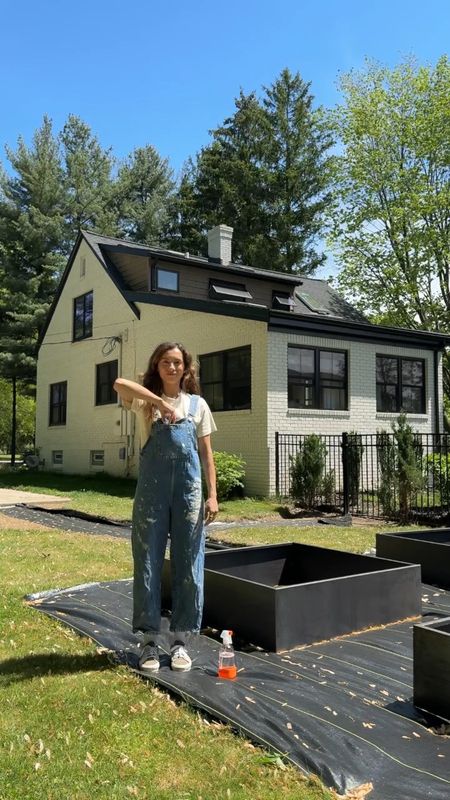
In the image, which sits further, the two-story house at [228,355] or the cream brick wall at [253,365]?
the two-story house at [228,355]

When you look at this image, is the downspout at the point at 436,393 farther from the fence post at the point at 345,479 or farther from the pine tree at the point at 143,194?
the pine tree at the point at 143,194

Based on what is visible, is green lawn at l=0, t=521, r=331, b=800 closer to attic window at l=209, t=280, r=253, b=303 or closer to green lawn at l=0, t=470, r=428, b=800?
green lawn at l=0, t=470, r=428, b=800

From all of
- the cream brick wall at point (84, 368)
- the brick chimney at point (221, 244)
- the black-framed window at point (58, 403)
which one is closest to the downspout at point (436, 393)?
the brick chimney at point (221, 244)

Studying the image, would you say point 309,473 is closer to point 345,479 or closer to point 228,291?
point 345,479

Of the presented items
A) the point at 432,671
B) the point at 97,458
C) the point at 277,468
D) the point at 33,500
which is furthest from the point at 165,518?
the point at 97,458

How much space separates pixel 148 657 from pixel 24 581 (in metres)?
2.70

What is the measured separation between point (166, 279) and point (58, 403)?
7.86m

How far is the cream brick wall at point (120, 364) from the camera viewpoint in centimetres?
1416

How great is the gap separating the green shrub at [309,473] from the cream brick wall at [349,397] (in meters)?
0.97

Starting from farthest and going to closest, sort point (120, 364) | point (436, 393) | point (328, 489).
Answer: point (120, 364) < point (436, 393) < point (328, 489)

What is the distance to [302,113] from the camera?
34281 millimetres

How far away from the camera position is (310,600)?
400cm

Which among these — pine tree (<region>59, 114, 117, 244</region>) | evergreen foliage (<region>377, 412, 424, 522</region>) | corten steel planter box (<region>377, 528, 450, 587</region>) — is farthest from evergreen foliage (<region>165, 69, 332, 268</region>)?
corten steel planter box (<region>377, 528, 450, 587</region>)

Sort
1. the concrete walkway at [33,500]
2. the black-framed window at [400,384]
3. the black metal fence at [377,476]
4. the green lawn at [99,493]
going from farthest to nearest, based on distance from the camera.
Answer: the black-framed window at [400,384] → the concrete walkway at [33,500] → the green lawn at [99,493] → the black metal fence at [377,476]
